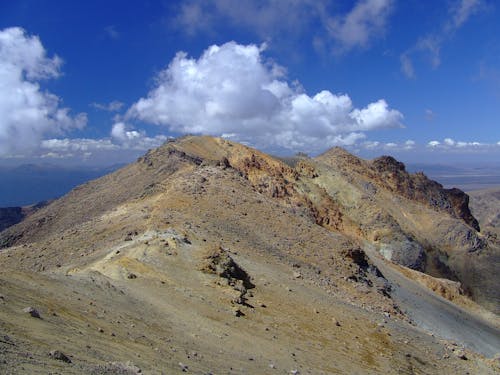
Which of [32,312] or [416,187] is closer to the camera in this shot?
[32,312]

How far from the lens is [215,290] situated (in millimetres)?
20984

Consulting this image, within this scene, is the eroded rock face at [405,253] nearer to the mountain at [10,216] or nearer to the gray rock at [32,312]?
the gray rock at [32,312]

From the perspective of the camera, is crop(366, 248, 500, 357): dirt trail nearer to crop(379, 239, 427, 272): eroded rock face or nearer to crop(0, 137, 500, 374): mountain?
crop(0, 137, 500, 374): mountain

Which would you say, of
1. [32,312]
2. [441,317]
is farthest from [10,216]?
[32,312]

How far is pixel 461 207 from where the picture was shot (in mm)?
90000

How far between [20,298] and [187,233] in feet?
45.8

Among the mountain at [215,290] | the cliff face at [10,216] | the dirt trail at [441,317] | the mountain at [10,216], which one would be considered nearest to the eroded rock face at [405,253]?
the mountain at [215,290]

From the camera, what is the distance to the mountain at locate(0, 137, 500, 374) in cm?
1288

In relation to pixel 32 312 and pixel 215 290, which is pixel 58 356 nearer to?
pixel 32 312

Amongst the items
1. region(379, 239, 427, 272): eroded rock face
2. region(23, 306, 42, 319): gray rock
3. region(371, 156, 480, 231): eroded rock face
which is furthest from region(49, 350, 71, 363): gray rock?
region(371, 156, 480, 231): eroded rock face

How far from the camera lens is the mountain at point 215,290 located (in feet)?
42.3

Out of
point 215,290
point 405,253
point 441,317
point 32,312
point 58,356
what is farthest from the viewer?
point 405,253

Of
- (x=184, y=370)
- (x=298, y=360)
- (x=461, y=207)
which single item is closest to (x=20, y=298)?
(x=184, y=370)

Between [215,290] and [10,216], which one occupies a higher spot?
[10,216]
